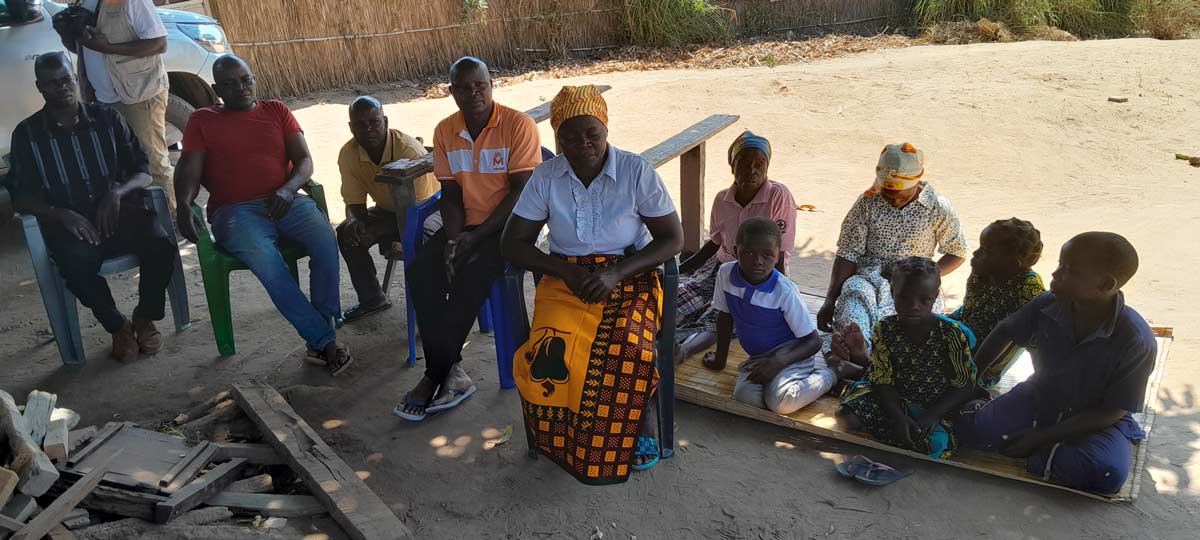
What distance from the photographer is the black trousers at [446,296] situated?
3615mm

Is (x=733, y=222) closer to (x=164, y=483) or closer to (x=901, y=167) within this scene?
(x=901, y=167)

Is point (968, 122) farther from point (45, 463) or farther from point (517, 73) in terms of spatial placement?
point (45, 463)

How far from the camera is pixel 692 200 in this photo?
5.12 m

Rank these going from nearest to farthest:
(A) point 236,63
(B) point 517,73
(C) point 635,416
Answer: (C) point 635,416 < (A) point 236,63 < (B) point 517,73

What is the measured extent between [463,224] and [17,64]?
3.79 metres

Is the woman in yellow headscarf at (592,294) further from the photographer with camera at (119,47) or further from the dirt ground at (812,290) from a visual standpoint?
the photographer with camera at (119,47)

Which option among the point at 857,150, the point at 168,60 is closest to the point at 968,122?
the point at 857,150

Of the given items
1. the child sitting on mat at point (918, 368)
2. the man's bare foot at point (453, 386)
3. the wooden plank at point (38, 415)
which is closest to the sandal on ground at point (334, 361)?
the man's bare foot at point (453, 386)

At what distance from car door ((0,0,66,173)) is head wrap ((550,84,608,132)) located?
14.5 ft

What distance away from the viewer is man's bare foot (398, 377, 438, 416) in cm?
361

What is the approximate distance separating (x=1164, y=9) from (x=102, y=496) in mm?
13589

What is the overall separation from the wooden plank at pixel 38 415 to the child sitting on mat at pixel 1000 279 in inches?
132

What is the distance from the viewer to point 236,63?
13.5ft

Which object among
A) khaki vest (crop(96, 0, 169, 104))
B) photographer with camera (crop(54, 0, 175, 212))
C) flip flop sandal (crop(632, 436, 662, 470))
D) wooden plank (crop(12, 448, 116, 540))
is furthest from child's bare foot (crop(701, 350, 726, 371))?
khaki vest (crop(96, 0, 169, 104))
